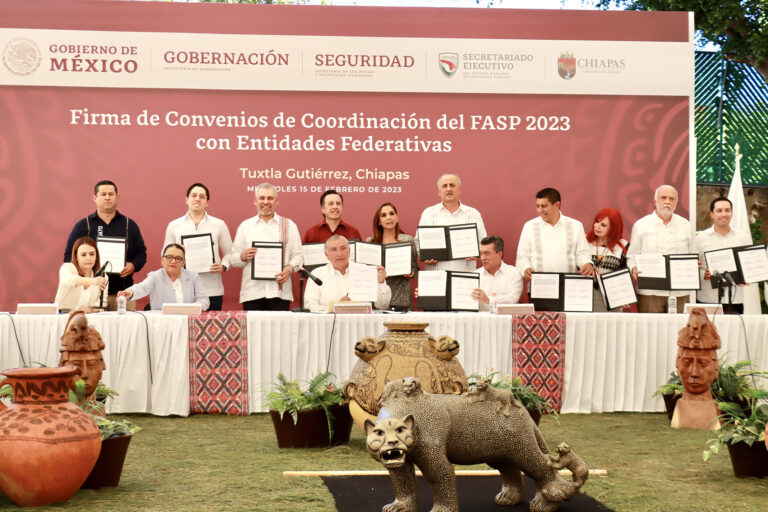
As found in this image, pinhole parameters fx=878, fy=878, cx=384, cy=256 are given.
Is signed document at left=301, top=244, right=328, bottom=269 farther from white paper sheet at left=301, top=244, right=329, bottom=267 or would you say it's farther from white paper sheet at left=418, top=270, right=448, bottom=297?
white paper sheet at left=418, top=270, right=448, bottom=297

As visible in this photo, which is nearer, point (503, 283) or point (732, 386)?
point (732, 386)

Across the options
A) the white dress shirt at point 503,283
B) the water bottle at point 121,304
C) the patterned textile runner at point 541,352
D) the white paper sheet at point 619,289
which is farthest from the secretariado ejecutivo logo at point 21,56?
the white paper sheet at point 619,289

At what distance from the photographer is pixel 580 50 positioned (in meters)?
9.23

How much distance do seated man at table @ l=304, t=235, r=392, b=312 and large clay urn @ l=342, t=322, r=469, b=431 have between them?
2447 millimetres

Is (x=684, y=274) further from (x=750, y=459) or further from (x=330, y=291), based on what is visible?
(x=750, y=459)

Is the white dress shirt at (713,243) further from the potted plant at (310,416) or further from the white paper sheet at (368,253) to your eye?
the potted plant at (310,416)

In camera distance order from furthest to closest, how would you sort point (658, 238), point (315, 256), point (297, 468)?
point (658, 238) < point (315, 256) < point (297, 468)

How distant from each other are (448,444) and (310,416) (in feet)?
6.25

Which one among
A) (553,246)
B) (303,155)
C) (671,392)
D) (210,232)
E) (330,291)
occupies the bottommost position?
(671,392)

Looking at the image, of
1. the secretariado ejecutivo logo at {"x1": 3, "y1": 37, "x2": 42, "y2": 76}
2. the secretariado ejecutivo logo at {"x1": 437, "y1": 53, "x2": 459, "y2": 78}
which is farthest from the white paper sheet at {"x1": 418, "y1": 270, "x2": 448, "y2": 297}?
the secretariado ejecutivo logo at {"x1": 3, "y1": 37, "x2": 42, "y2": 76}

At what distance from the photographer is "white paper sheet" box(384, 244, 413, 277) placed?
711 cm

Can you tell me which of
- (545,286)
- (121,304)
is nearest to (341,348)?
(121,304)

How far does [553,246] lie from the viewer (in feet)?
25.6

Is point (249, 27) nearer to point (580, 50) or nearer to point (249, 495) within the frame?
point (580, 50)
